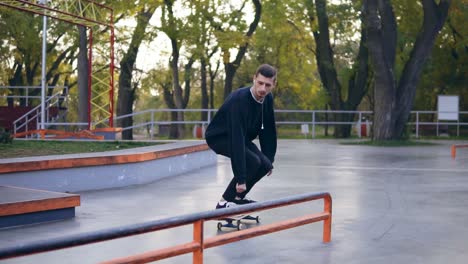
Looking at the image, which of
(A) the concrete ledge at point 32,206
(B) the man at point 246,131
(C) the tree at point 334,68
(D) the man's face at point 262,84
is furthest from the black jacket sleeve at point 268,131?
(C) the tree at point 334,68

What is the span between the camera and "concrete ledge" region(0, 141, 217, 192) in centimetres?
1021

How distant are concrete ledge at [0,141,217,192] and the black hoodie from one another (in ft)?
11.5

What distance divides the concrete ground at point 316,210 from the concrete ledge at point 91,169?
10.8 inches

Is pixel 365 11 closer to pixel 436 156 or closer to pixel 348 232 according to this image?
pixel 436 156

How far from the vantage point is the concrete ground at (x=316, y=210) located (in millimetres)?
6574

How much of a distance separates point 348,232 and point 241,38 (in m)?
A: 29.2

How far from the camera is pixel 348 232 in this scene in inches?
306

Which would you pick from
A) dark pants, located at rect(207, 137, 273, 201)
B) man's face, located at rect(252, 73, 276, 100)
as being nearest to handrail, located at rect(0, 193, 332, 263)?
dark pants, located at rect(207, 137, 273, 201)

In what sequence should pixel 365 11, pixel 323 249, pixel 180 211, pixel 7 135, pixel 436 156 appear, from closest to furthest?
pixel 323 249 < pixel 180 211 < pixel 7 135 < pixel 436 156 < pixel 365 11

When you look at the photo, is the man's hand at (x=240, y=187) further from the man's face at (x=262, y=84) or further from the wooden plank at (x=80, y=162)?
the wooden plank at (x=80, y=162)

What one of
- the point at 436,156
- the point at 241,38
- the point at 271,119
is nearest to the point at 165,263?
the point at 271,119

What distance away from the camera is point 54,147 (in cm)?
1385

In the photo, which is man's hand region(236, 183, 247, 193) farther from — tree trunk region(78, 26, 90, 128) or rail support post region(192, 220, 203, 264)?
tree trunk region(78, 26, 90, 128)

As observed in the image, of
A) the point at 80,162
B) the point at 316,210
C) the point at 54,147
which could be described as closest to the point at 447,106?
the point at 54,147
